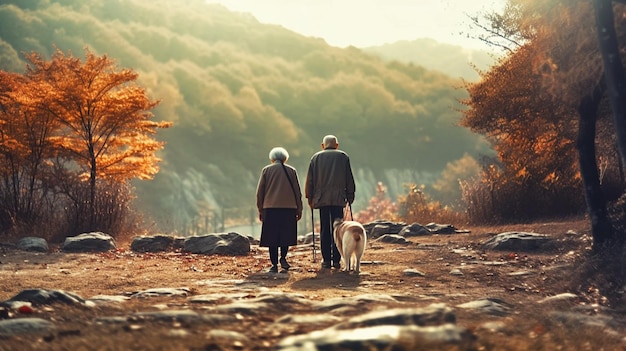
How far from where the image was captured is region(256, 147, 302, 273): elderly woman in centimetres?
1112

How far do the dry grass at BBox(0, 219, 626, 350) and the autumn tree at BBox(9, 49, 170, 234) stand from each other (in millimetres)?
4198

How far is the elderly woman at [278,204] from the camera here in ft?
36.5

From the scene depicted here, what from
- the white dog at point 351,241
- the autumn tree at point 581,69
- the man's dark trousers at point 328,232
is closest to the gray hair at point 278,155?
the man's dark trousers at point 328,232

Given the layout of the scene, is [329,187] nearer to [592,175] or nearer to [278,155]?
[278,155]

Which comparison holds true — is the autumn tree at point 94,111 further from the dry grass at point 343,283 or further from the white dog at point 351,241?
the white dog at point 351,241

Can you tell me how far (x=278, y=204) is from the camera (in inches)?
438

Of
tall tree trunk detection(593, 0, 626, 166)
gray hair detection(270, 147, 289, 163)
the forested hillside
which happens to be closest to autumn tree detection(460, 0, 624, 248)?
tall tree trunk detection(593, 0, 626, 166)

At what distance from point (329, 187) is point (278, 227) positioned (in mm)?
1128

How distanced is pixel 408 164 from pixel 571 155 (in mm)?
80803

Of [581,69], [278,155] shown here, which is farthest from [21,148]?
[581,69]

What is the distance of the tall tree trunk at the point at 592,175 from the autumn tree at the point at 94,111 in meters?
12.9

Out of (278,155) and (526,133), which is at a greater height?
(526,133)

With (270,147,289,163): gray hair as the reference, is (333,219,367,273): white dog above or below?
below

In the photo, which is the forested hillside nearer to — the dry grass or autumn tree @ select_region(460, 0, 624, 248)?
the dry grass
